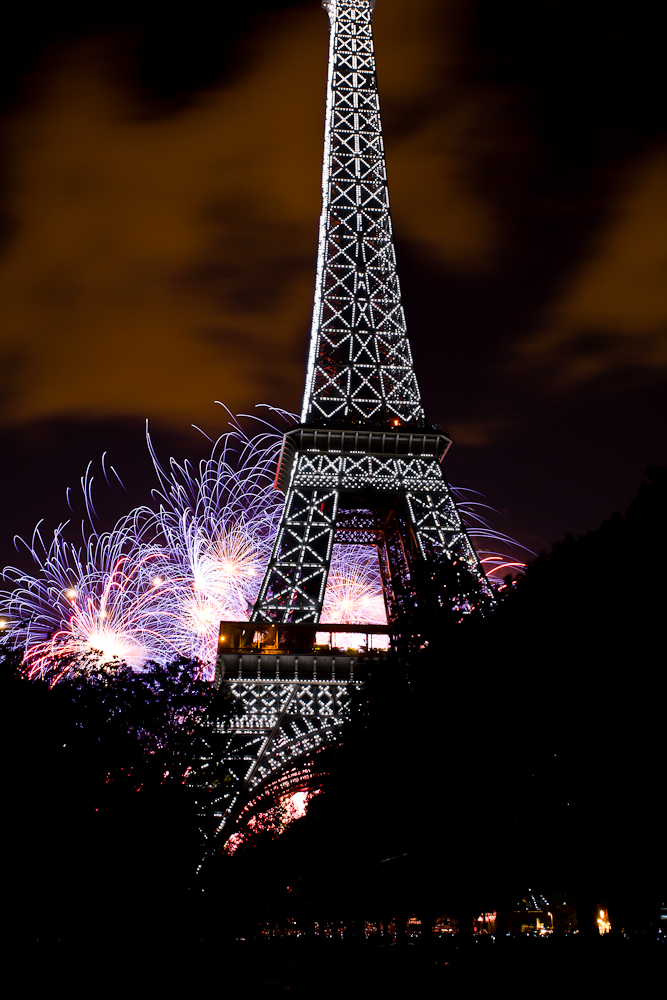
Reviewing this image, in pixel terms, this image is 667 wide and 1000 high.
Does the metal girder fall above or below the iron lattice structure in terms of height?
above

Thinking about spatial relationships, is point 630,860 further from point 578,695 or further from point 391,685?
point 391,685

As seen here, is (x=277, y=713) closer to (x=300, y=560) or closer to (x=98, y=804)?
(x=300, y=560)

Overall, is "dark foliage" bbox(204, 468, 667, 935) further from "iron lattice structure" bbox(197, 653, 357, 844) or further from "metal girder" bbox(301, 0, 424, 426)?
"metal girder" bbox(301, 0, 424, 426)

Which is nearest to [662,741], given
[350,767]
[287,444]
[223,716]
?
[350,767]

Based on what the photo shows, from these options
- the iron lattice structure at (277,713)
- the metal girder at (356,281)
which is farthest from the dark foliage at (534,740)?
the metal girder at (356,281)

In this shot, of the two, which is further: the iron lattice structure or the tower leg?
the tower leg

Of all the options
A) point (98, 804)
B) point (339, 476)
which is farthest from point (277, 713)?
point (98, 804)

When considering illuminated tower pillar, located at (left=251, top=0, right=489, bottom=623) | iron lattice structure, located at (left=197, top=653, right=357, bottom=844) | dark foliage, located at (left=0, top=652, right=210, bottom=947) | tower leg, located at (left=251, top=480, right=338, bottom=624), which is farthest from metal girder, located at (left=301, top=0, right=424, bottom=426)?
dark foliage, located at (left=0, top=652, right=210, bottom=947)
